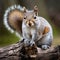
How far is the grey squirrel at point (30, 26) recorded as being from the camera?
2.42 m

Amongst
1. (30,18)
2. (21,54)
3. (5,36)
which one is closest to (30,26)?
(30,18)

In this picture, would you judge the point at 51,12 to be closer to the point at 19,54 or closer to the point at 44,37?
the point at 44,37

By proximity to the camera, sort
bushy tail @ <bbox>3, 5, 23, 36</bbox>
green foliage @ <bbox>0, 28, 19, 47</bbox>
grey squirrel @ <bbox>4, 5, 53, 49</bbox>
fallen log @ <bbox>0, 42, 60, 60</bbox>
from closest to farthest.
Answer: fallen log @ <bbox>0, 42, 60, 60</bbox>, grey squirrel @ <bbox>4, 5, 53, 49</bbox>, bushy tail @ <bbox>3, 5, 23, 36</bbox>, green foliage @ <bbox>0, 28, 19, 47</bbox>

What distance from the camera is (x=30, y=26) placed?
8.01 feet

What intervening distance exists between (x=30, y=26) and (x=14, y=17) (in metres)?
0.30

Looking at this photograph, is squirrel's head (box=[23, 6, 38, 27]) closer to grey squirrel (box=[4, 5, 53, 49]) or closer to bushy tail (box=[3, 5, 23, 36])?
grey squirrel (box=[4, 5, 53, 49])

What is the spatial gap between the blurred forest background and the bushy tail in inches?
55.4

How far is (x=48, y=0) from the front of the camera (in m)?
4.90

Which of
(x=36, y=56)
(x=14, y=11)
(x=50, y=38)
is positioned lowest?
(x=36, y=56)

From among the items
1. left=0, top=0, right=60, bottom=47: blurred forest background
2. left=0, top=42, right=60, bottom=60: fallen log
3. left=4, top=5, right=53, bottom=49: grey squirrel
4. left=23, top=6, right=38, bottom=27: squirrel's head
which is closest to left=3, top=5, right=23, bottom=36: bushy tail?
left=4, top=5, right=53, bottom=49: grey squirrel

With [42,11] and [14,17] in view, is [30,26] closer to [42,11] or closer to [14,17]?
[14,17]

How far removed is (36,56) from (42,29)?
0.31m

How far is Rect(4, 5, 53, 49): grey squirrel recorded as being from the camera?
2.42 meters

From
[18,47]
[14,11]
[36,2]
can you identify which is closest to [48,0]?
[36,2]
